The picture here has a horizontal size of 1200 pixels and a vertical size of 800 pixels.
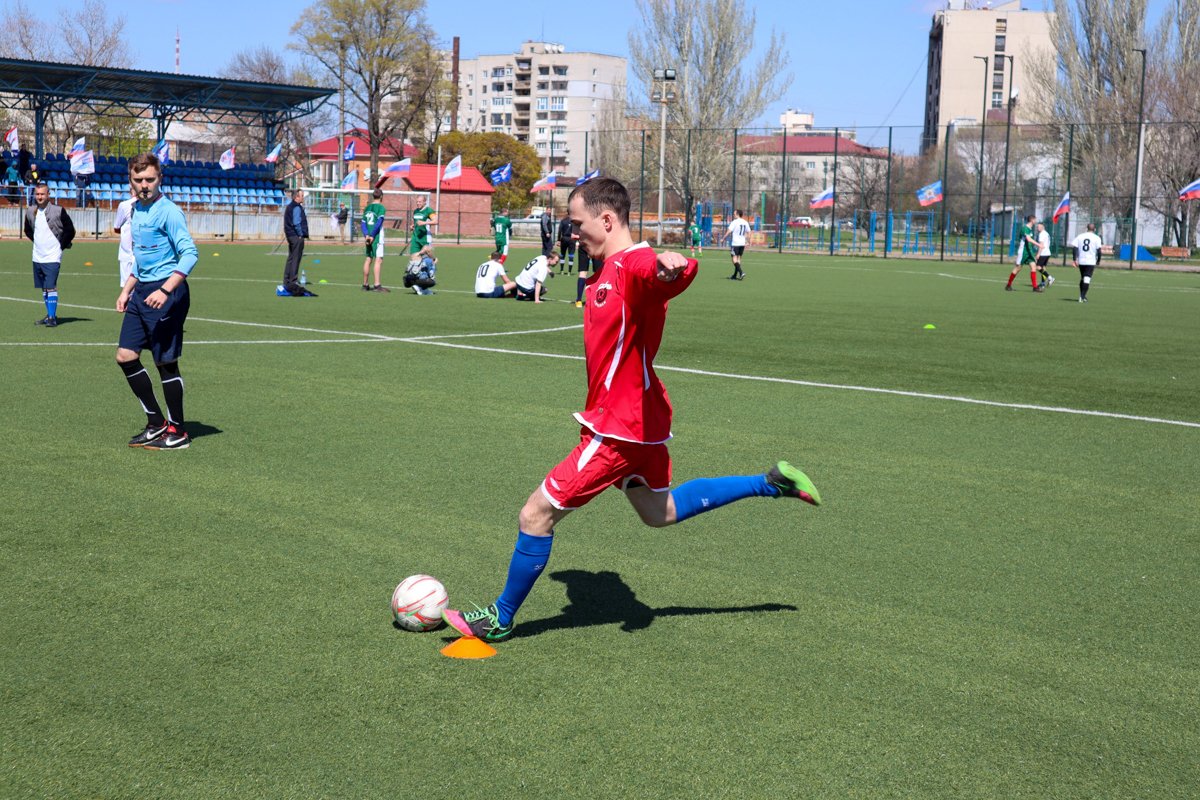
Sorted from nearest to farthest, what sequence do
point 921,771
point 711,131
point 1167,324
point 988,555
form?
point 921,771, point 988,555, point 1167,324, point 711,131

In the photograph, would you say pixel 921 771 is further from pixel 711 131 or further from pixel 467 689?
pixel 711 131

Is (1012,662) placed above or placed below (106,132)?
below

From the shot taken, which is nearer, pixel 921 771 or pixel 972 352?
pixel 921 771

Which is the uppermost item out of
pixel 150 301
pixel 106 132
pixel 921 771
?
pixel 106 132

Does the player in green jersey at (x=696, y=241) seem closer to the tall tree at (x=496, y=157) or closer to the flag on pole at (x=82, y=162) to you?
the flag on pole at (x=82, y=162)

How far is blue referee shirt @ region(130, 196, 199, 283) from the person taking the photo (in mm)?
8047

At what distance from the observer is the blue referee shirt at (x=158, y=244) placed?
805 cm

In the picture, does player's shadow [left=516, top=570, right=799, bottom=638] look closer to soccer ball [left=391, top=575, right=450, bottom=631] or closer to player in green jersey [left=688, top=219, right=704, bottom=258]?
soccer ball [left=391, top=575, right=450, bottom=631]

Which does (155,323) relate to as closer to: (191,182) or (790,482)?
(790,482)

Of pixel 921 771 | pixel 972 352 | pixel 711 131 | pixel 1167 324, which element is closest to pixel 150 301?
pixel 921 771

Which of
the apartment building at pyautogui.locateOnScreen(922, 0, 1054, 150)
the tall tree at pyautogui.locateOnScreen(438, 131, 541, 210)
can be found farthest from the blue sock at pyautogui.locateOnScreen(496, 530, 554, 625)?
the apartment building at pyautogui.locateOnScreen(922, 0, 1054, 150)

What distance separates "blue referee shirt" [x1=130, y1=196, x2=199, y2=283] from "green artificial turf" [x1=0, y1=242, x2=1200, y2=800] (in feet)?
4.01

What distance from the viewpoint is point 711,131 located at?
67188 millimetres

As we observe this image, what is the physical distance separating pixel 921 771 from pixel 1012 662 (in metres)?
1.10
